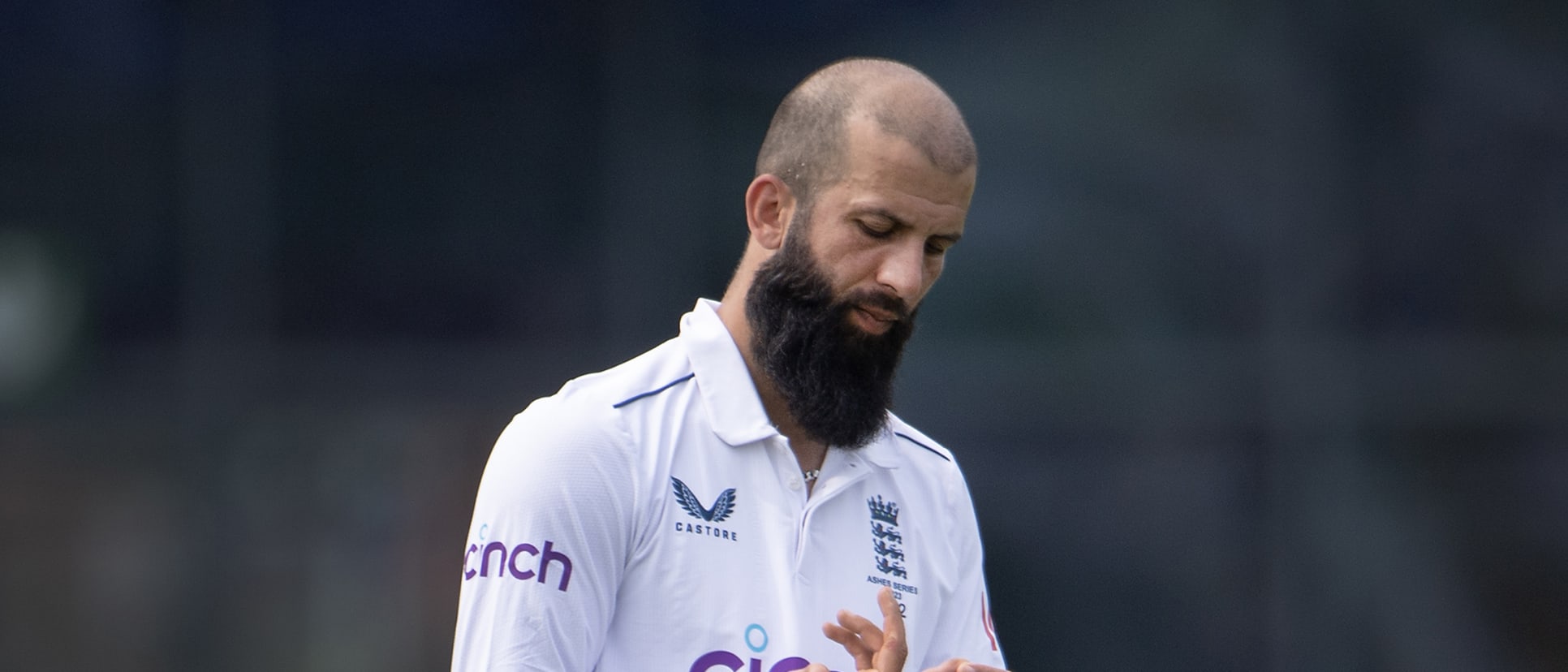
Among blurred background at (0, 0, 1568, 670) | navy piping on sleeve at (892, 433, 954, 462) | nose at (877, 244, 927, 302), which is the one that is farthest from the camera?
blurred background at (0, 0, 1568, 670)

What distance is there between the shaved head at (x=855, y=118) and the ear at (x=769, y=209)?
17mm

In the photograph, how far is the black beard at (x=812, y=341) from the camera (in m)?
2.48

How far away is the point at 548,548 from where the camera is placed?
2.14m

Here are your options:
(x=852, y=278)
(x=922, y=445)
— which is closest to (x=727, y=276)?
(x=922, y=445)

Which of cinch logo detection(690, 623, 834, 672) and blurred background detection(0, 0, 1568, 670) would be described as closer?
cinch logo detection(690, 623, 834, 672)

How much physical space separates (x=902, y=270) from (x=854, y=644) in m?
0.59

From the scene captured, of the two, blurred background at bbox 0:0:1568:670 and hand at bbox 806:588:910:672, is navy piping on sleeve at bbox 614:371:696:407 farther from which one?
blurred background at bbox 0:0:1568:670

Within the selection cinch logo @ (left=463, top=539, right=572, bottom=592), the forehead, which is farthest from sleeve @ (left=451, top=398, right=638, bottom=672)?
the forehead

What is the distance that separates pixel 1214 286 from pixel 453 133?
10.8 feet

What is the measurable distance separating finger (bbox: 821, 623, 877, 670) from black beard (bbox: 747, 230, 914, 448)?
449 mm

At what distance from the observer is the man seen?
2.16 meters

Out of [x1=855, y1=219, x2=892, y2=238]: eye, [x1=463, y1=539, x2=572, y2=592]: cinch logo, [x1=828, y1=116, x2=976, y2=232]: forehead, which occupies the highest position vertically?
[x1=828, y1=116, x2=976, y2=232]: forehead

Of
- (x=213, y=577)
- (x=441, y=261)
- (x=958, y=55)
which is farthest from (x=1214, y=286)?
(x=213, y=577)

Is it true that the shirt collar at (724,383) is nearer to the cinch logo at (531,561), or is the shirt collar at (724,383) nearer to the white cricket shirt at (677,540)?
the white cricket shirt at (677,540)
